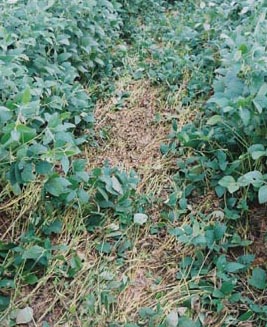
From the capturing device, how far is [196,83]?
7.82ft

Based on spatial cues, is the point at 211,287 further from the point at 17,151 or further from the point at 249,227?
the point at 17,151

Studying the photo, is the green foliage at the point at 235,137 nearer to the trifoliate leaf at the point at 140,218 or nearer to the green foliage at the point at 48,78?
the trifoliate leaf at the point at 140,218

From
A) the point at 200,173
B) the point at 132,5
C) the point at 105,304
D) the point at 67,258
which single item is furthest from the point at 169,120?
the point at 132,5

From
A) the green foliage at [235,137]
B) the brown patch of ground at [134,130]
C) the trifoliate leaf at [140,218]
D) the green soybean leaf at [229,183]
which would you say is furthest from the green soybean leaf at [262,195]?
the brown patch of ground at [134,130]

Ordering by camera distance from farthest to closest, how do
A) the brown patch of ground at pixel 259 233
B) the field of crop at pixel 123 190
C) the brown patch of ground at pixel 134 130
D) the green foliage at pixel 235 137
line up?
the brown patch of ground at pixel 134 130
the green foliage at pixel 235 137
the brown patch of ground at pixel 259 233
the field of crop at pixel 123 190

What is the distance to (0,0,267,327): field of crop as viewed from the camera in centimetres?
139

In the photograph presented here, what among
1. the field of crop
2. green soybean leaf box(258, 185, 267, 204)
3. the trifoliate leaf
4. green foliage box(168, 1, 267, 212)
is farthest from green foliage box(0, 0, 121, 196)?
green soybean leaf box(258, 185, 267, 204)

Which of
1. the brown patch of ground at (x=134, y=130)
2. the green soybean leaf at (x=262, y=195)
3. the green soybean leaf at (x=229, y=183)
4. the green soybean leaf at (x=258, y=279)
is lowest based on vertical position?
the brown patch of ground at (x=134, y=130)

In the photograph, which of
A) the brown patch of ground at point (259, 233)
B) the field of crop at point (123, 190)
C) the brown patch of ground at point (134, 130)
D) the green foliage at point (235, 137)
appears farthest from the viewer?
the brown patch of ground at point (134, 130)

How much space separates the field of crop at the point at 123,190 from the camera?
1.39 meters

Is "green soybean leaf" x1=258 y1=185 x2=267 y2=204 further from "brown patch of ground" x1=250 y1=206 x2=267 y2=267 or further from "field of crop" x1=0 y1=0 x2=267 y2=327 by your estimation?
"brown patch of ground" x1=250 y1=206 x2=267 y2=267

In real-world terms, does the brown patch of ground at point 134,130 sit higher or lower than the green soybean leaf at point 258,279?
lower

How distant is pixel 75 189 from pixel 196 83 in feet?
3.55

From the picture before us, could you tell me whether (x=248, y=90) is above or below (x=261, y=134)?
above
